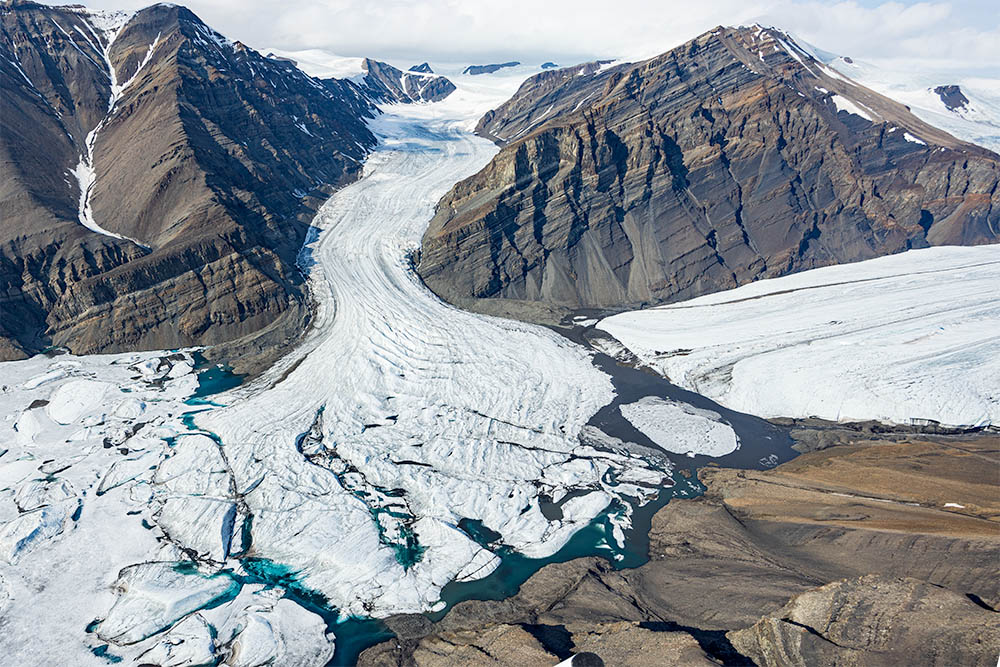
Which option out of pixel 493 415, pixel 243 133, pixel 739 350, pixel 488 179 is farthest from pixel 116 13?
pixel 739 350

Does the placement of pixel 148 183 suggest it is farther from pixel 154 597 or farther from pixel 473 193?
pixel 154 597

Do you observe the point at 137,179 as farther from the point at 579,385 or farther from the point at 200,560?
the point at 579,385

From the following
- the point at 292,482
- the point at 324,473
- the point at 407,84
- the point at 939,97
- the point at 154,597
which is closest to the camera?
the point at 154,597

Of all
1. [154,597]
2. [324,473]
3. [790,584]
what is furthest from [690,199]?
[154,597]

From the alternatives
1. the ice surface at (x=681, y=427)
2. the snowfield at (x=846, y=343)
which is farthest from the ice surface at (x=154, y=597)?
the snowfield at (x=846, y=343)

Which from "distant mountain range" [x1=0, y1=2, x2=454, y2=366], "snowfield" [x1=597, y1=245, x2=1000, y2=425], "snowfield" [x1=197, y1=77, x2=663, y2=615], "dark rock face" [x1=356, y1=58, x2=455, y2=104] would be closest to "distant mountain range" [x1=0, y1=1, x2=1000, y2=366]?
"distant mountain range" [x1=0, y1=2, x2=454, y2=366]
